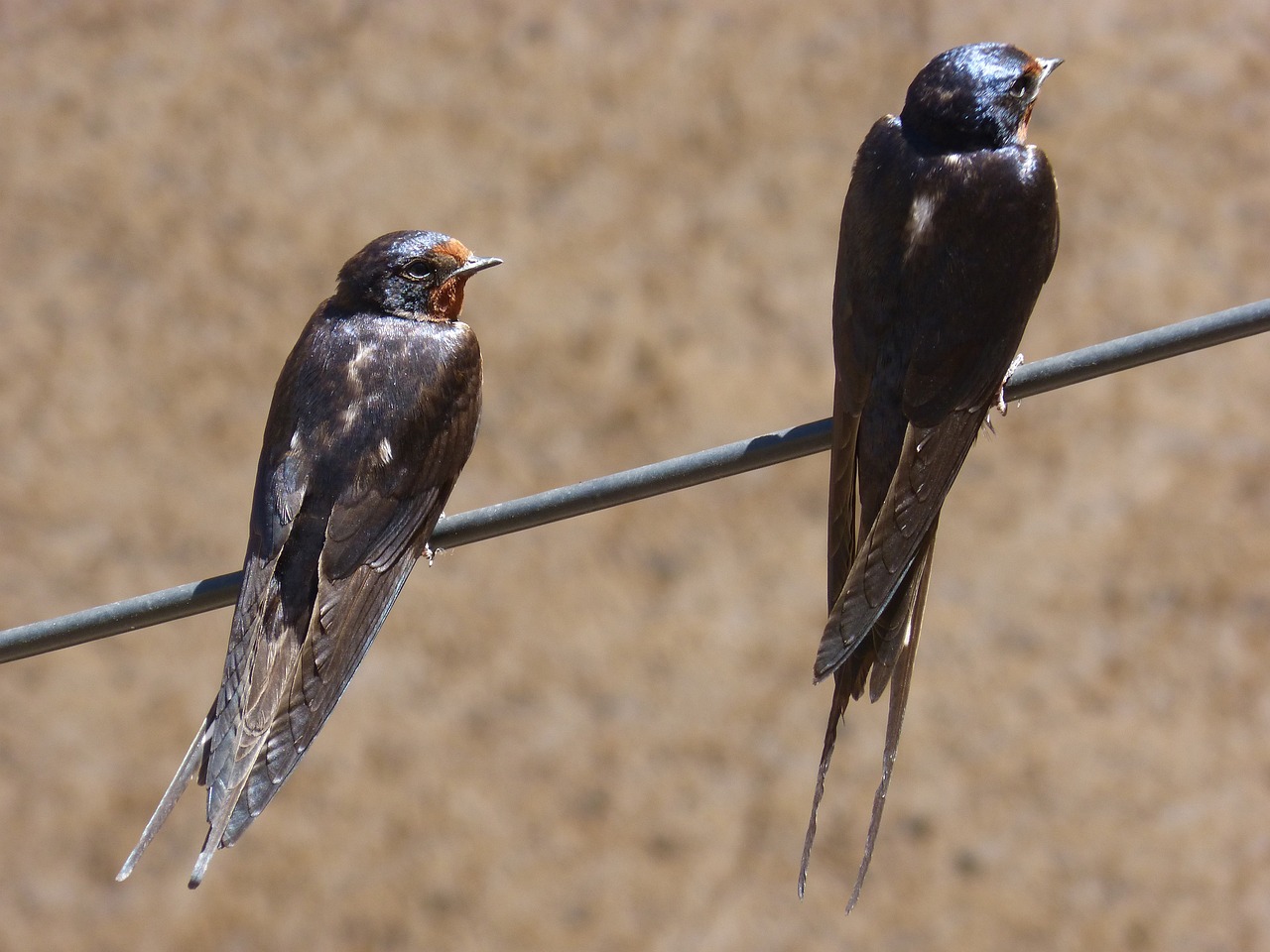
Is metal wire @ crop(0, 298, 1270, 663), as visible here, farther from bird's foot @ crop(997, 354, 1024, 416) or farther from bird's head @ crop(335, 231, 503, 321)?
bird's head @ crop(335, 231, 503, 321)

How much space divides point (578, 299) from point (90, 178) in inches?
74.2

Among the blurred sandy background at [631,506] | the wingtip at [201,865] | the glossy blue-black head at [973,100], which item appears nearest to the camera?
the wingtip at [201,865]

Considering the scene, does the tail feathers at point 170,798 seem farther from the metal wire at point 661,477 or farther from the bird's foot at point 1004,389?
the bird's foot at point 1004,389

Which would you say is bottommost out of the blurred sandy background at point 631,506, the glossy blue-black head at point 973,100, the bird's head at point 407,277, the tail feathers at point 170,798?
the blurred sandy background at point 631,506

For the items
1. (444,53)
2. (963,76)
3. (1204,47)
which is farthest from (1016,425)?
(963,76)

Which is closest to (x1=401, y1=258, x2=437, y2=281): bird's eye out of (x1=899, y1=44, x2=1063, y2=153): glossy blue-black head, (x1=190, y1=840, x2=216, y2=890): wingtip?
(x1=899, y1=44, x2=1063, y2=153): glossy blue-black head

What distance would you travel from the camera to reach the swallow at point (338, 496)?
243 cm

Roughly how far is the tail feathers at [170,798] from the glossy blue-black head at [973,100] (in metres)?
1.40

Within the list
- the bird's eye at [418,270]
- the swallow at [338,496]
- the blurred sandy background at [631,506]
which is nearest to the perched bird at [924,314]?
the swallow at [338,496]

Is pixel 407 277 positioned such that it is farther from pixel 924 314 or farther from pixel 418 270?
pixel 924 314

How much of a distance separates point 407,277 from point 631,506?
3185 millimetres

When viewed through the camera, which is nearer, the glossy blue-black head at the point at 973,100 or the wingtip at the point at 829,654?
the wingtip at the point at 829,654

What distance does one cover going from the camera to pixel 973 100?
2.59 metres

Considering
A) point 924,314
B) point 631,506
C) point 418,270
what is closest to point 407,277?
point 418,270
